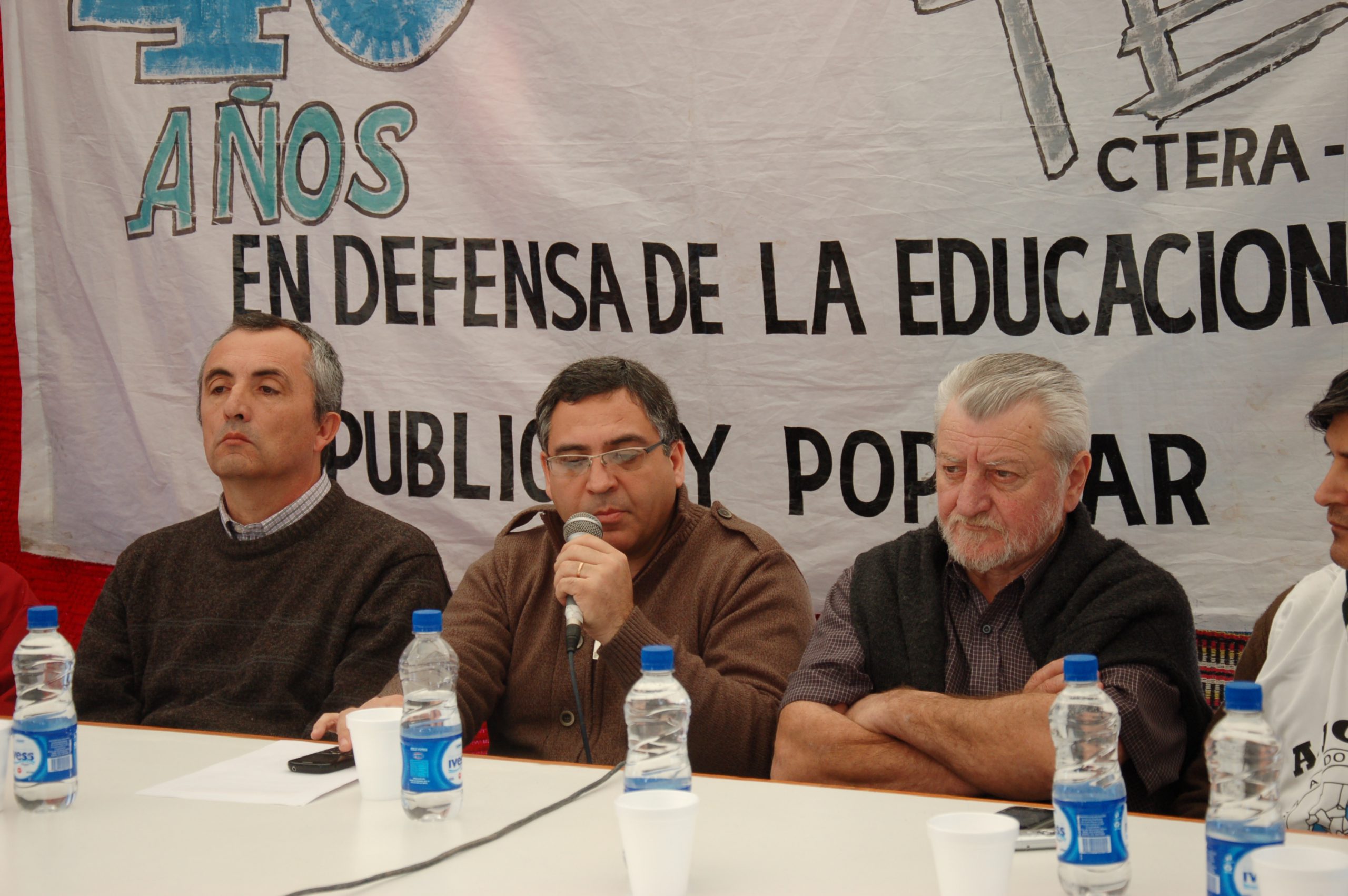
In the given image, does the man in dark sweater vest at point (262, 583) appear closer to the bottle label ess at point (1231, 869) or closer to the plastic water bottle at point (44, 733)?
the plastic water bottle at point (44, 733)

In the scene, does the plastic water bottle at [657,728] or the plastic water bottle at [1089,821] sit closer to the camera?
the plastic water bottle at [1089,821]

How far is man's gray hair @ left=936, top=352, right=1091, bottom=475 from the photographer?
1812 mm

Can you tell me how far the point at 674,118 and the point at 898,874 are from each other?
5.61ft

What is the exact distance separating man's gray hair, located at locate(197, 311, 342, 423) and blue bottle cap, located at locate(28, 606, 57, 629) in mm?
1001

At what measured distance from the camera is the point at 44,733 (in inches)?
54.5

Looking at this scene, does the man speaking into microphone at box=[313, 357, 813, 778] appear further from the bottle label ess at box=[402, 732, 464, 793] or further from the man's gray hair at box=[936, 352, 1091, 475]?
the bottle label ess at box=[402, 732, 464, 793]

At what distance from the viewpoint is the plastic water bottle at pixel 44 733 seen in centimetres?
138

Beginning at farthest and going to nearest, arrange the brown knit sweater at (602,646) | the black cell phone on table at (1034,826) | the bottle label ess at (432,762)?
the brown knit sweater at (602,646) < the bottle label ess at (432,762) < the black cell phone on table at (1034,826)

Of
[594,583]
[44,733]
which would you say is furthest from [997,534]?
[44,733]

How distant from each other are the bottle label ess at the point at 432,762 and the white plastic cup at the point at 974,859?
1.71 feet

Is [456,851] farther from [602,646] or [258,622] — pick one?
[258,622]

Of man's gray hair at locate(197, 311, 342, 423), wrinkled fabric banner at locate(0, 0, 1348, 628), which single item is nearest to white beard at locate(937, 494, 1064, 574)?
wrinkled fabric banner at locate(0, 0, 1348, 628)

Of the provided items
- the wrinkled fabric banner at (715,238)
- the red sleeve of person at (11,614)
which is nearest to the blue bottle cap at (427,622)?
the wrinkled fabric banner at (715,238)

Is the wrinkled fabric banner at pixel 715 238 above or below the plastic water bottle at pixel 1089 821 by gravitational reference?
above
